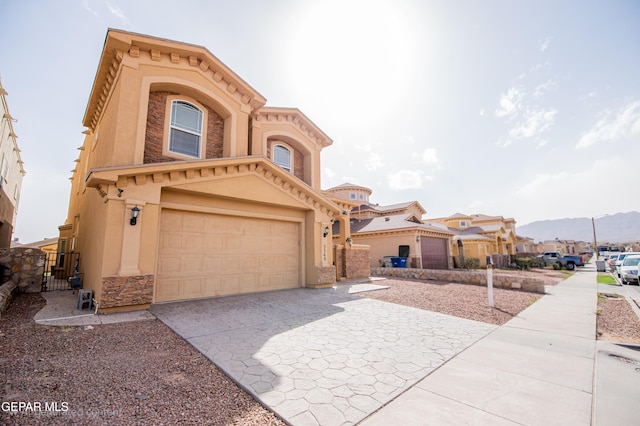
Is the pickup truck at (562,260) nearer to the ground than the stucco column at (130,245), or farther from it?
nearer to the ground

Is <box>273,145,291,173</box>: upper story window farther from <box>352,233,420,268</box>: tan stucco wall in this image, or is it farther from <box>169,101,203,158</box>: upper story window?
<box>352,233,420,268</box>: tan stucco wall

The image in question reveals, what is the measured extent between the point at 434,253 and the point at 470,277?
9012mm

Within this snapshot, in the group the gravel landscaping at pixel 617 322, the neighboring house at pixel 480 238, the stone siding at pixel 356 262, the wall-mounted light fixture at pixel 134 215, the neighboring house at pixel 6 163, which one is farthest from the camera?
the neighboring house at pixel 480 238

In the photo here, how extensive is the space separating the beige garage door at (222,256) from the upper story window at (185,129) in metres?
2.55

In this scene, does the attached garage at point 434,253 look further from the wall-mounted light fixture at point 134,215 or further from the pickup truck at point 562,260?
the wall-mounted light fixture at point 134,215

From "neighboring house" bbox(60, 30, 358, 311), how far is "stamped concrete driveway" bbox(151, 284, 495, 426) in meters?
1.31

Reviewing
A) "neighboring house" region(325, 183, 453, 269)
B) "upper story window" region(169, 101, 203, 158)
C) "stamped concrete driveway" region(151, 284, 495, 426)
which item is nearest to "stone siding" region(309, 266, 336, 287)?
"stamped concrete driveway" region(151, 284, 495, 426)

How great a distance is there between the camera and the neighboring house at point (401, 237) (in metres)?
21.1

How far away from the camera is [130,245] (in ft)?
23.7

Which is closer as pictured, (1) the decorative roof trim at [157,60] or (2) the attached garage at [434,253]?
(1) the decorative roof trim at [157,60]

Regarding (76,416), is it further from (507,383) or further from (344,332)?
(507,383)

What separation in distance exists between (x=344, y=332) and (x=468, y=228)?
33842 mm

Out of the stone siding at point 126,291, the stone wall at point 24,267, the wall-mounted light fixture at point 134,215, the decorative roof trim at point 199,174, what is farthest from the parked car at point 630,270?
the stone wall at point 24,267

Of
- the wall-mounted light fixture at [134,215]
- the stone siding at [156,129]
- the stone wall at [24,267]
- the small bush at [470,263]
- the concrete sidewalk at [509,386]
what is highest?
the stone siding at [156,129]
